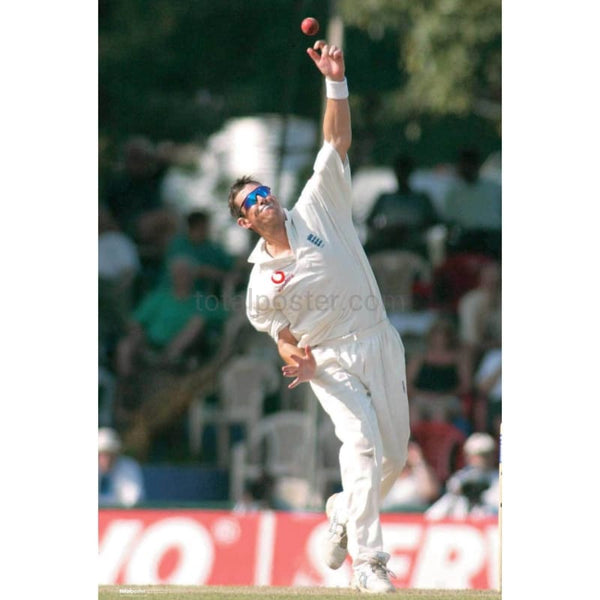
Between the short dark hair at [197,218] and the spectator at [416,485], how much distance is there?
7.85 ft

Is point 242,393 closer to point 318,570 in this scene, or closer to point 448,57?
point 318,570

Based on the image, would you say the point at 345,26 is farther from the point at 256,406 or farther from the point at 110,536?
the point at 110,536

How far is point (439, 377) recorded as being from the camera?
41.9ft

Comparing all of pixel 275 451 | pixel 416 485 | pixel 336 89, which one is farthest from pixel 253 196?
pixel 275 451

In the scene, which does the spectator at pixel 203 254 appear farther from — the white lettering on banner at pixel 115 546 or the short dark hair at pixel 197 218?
the white lettering on banner at pixel 115 546

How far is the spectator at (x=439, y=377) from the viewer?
1269 cm

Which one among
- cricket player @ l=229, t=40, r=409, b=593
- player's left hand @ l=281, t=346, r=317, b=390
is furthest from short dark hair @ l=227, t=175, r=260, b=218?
player's left hand @ l=281, t=346, r=317, b=390

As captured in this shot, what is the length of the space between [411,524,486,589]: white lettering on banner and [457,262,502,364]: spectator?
2.79 m

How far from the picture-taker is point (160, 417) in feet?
42.5

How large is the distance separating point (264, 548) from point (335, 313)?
2.63m

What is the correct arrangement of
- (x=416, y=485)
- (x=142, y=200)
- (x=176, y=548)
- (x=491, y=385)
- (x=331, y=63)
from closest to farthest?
1. (x=331, y=63)
2. (x=176, y=548)
3. (x=416, y=485)
4. (x=491, y=385)
5. (x=142, y=200)
